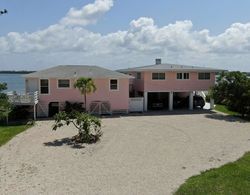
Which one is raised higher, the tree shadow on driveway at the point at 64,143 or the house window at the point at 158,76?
the house window at the point at 158,76

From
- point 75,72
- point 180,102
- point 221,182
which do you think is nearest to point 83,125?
point 221,182

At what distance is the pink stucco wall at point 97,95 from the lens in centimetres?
3169

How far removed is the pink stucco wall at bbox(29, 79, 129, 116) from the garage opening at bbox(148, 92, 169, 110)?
151 inches

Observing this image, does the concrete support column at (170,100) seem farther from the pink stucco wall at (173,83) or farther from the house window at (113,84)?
the house window at (113,84)

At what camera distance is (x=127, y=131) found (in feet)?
80.2

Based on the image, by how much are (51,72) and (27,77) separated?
2355mm

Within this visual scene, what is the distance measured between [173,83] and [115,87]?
630cm

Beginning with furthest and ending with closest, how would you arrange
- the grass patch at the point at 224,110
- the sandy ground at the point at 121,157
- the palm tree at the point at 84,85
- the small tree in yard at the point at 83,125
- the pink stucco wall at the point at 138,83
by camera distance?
the pink stucco wall at the point at 138,83
the grass patch at the point at 224,110
the palm tree at the point at 84,85
the small tree in yard at the point at 83,125
the sandy ground at the point at 121,157

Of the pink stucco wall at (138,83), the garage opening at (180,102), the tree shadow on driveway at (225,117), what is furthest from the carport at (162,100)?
the tree shadow on driveway at (225,117)

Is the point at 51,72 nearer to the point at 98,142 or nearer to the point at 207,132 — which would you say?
the point at 98,142

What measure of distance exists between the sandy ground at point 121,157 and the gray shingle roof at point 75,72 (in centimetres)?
586

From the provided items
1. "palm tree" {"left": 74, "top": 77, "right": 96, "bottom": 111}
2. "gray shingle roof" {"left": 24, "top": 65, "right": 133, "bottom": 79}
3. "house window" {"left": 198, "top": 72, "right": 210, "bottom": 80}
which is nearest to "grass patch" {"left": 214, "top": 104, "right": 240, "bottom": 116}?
"house window" {"left": 198, "top": 72, "right": 210, "bottom": 80}

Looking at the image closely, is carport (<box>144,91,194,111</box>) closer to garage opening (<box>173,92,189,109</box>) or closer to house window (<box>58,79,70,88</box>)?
garage opening (<box>173,92,189,109</box>)

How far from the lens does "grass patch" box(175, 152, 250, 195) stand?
11.7 meters
